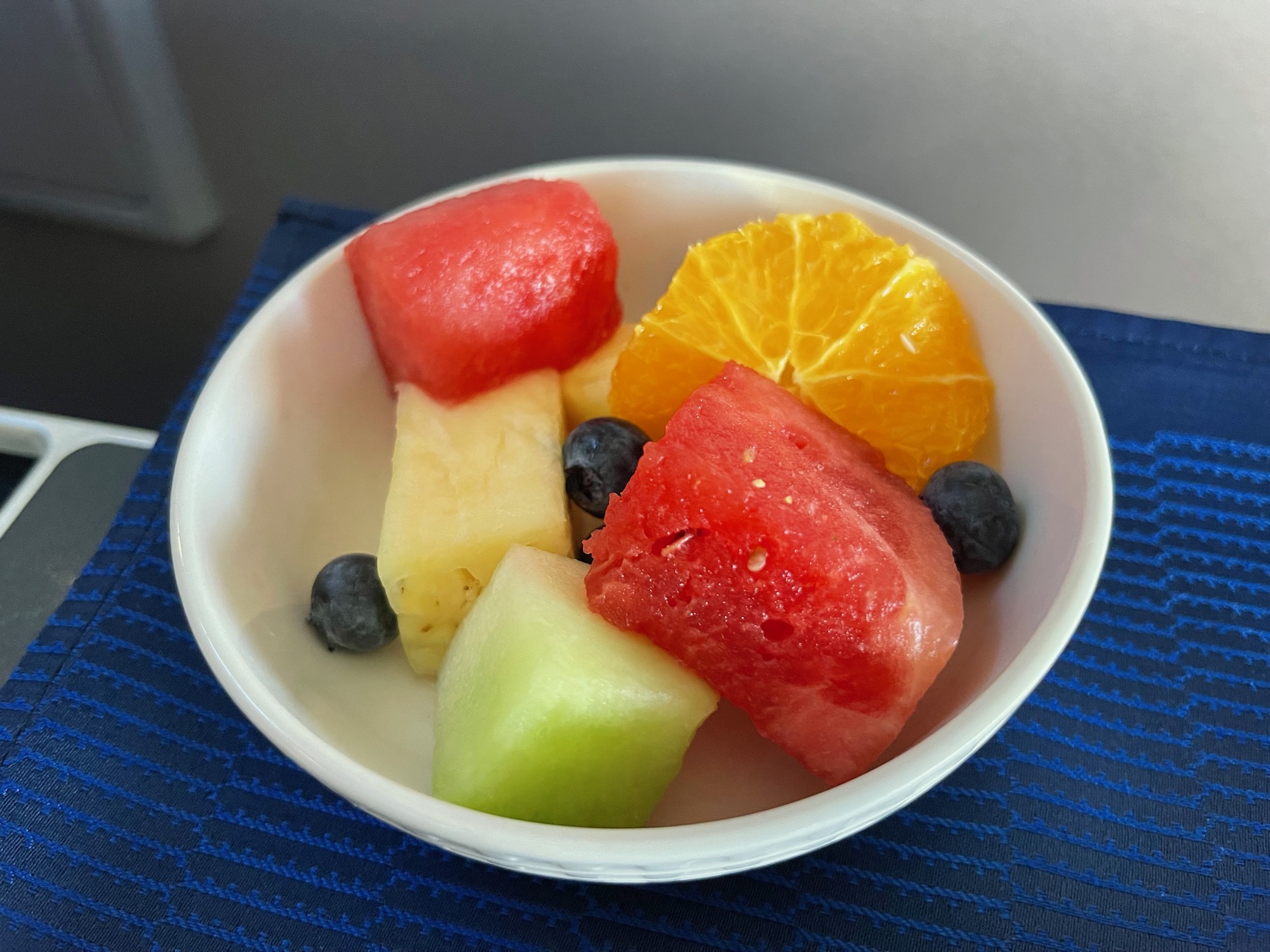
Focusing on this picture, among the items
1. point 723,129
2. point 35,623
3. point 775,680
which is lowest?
point 35,623

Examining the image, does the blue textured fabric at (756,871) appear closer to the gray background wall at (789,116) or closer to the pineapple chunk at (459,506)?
the pineapple chunk at (459,506)

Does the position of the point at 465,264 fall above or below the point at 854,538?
above

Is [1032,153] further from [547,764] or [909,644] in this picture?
[547,764]

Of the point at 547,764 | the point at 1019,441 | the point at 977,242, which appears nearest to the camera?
the point at 547,764

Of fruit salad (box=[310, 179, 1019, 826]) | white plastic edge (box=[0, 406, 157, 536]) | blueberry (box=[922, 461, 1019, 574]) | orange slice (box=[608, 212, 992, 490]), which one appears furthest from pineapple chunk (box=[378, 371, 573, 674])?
white plastic edge (box=[0, 406, 157, 536])

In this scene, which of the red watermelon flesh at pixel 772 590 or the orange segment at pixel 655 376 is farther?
the orange segment at pixel 655 376

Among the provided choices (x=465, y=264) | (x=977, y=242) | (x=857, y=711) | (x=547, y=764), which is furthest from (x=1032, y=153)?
(x=547, y=764)

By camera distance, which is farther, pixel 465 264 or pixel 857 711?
pixel 465 264

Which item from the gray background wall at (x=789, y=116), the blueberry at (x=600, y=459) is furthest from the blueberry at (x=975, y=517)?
the gray background wall at (x=789, y=116)
